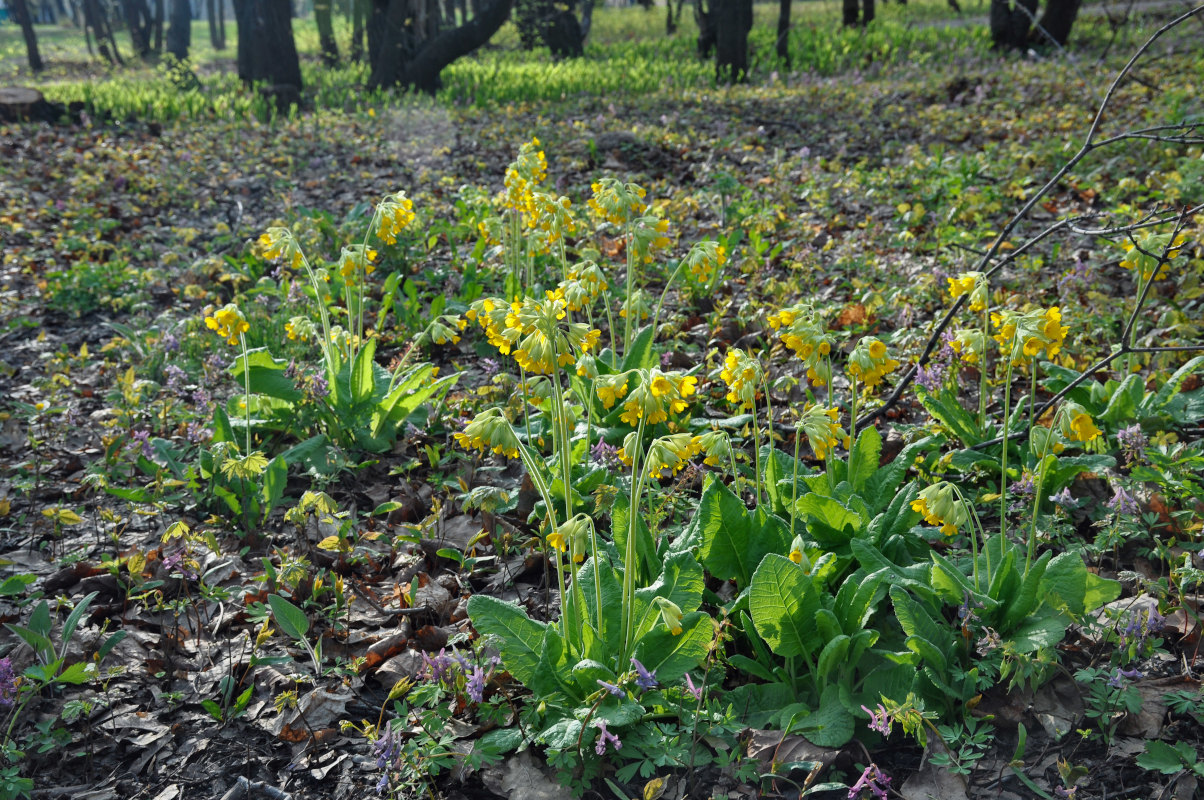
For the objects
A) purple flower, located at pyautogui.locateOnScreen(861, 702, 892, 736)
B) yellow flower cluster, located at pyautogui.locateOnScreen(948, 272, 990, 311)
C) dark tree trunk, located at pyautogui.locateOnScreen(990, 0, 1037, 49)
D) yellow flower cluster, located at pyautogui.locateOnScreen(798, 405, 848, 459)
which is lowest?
purple flower, located at pyautogui.locateOnScreen(861, 702, 892, 736)

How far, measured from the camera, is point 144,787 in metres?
1.99

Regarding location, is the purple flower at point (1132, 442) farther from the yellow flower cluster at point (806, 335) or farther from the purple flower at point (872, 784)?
the purple flower at point (872, 784)

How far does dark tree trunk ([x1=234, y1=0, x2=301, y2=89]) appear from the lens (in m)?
12.1

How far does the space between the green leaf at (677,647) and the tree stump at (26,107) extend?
1195 centimetres

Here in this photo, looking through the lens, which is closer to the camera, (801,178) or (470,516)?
(470,516)

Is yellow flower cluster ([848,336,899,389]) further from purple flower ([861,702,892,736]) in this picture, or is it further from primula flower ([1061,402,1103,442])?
purple flower ([861,702,892,736])

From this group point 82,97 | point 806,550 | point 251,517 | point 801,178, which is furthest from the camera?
point 82,97

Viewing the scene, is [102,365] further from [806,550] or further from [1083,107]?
[1083,107]

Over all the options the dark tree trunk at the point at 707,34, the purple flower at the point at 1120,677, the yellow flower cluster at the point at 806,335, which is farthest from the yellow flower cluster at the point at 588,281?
the dark tree trunk at the point at 707,34

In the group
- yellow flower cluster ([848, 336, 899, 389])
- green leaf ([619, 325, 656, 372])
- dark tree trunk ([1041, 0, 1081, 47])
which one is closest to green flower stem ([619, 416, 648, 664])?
yellow flower cluster ([848, 336, 899, 389])

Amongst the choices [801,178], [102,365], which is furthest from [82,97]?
[801,178]

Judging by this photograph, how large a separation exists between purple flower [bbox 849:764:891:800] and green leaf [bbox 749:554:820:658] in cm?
33

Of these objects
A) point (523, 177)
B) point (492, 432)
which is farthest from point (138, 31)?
point (492, 432)

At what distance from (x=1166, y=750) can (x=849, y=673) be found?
674 millimetres
